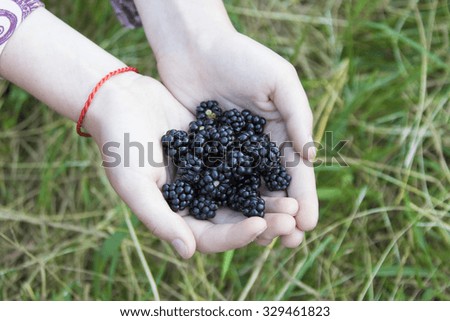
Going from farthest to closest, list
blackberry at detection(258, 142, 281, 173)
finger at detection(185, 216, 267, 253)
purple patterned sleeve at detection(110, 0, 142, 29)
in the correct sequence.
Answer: purple patterned sleeve at detection(110, 0, 142, 29) < blackberry at detection(258, 142, 281, 173) < finger at detection(185, 216, 267, 253)

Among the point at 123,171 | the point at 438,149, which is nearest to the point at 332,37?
the point at 438,149

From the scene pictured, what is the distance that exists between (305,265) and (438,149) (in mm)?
825

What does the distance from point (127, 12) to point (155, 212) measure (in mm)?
999

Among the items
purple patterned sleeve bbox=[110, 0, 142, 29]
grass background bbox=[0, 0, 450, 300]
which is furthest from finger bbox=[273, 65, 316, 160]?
purple patterned sleeve bbox=[110, 0, 142, 29]

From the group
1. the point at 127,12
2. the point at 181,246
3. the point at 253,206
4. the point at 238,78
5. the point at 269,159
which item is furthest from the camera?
the point at 127,12

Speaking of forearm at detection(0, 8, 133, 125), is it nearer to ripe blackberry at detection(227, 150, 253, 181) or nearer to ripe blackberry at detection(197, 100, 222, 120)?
ripe blackberry at detection(197, 100, 222, 120)

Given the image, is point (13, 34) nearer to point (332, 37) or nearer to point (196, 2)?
point (196, 2)

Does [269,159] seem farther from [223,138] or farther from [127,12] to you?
[127,12]

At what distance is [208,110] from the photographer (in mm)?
1941

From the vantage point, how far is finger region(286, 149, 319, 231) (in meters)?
1.74

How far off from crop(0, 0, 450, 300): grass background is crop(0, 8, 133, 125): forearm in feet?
1.89

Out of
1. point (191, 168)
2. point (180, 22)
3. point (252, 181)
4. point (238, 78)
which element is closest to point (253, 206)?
point (252, 181)

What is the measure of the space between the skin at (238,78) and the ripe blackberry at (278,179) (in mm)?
35

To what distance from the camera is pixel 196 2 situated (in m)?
2.09
